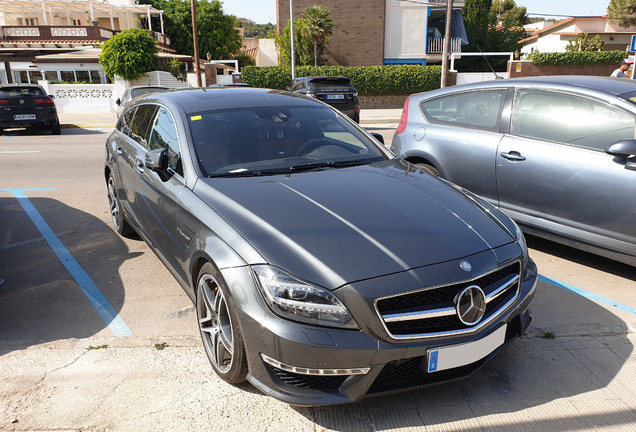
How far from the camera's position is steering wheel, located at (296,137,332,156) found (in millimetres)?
3881

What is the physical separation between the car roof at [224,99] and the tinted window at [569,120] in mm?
A: 2009

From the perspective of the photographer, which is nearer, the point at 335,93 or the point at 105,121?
the point at 335,93

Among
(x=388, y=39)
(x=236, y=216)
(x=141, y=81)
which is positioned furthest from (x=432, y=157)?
(x=388, y=39)

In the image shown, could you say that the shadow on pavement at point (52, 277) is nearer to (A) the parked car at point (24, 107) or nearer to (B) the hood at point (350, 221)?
(B) the hood at point (350, 221)

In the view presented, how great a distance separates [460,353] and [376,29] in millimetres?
35340

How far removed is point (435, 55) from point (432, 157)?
33.4 meters

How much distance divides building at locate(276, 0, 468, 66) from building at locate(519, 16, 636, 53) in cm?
1542

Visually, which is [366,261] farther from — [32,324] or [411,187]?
[32,324]

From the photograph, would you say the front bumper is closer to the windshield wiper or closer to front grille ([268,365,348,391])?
front grille ([268,365,348,391])

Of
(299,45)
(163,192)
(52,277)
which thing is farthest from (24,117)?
(299,45)

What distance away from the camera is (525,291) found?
2904mm

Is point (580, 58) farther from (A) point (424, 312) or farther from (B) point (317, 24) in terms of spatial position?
(A) point (424, 312)

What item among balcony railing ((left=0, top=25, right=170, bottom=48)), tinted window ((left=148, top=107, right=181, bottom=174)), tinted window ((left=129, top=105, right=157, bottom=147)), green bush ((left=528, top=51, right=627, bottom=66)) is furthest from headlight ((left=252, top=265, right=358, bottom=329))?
balcony railing ((left=0, top=25, right=170, bottom=48))

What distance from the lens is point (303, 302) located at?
7.89ft
